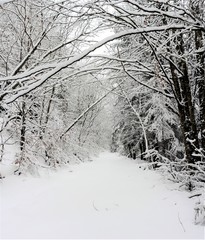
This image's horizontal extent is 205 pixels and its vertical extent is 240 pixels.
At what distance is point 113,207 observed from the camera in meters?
4.54

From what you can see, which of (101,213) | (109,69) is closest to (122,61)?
(109,69)

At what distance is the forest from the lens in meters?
3.70

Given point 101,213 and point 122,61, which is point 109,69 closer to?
point 122,61

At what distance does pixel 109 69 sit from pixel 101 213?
326 cm

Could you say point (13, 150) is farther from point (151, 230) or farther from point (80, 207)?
point (151, 230)

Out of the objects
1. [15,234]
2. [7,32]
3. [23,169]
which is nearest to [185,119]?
[15,234]

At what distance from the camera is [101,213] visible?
166 inches

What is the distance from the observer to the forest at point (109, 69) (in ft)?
12.1

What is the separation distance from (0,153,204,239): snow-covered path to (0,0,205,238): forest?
29.2 inches

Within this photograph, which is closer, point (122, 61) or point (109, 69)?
point (122, 61)

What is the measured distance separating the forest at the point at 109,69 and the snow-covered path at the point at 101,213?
Answer: 743 millimetres

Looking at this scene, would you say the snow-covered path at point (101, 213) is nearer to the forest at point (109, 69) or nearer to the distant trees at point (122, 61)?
the forest at point (109, 69)

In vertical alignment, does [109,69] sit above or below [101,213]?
above

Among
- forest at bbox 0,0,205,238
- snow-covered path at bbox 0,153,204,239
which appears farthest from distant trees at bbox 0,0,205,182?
snow-covered path at bbox 0,153,204,239
